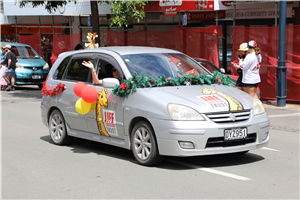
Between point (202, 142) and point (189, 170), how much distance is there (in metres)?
0.52

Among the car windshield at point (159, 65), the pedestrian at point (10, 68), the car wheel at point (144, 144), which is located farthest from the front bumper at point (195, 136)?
the pedestrian at point (10, 68)

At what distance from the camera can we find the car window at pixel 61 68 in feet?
26.2

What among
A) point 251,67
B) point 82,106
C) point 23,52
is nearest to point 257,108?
point 82,106

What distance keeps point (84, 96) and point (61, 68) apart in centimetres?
145

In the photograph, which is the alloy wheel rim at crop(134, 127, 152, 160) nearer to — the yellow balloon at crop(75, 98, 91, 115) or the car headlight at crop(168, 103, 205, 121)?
the car headlight at crop(168, 103, 205, 121)

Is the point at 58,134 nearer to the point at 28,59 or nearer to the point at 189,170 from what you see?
the point at 189,170

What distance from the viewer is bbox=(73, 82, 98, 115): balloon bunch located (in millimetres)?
6819

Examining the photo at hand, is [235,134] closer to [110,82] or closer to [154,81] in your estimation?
[154,81]

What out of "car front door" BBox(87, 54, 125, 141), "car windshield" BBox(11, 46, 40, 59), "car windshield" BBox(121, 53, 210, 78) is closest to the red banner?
"car windshield" BBox(11, 46, 40, 59)

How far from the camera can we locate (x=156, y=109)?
588 cm

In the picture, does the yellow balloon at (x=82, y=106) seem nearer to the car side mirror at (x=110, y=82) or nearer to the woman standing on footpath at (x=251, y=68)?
Result: the car side mirror at (x=110, y=82)

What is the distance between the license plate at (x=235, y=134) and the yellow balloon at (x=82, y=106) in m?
2.35

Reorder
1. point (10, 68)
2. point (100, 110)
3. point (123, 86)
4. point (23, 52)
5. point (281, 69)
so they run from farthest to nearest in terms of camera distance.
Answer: point (23, 52), point (10, 68), point (281, 69), point (100, 110), point (123, 86)

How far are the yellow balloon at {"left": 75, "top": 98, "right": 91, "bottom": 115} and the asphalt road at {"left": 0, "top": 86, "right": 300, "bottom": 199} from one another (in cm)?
72
